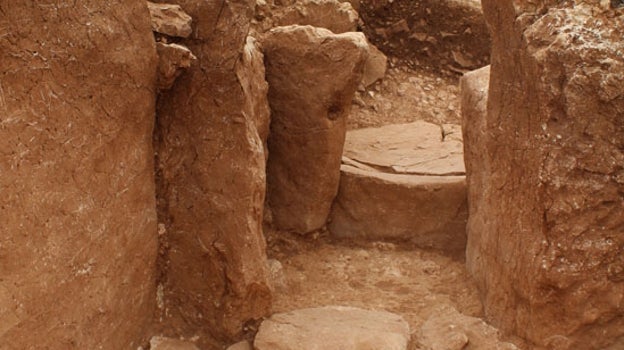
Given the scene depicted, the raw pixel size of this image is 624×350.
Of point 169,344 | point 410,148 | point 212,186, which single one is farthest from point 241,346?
point 410,148

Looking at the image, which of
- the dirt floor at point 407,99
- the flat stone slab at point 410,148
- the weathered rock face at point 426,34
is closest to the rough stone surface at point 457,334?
the flat stone slab at point 410,148

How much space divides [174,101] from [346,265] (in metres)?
1.35

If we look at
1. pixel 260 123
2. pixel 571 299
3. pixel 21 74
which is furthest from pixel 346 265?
pixel 21 74

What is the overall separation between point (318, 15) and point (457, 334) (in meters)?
2.14

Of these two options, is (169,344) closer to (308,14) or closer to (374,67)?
(308,14)

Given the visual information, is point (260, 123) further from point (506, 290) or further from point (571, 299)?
point (571, 299)

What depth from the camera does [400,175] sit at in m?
3.92

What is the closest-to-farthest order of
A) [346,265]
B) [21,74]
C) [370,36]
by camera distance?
[21,74] < [346,265] < [370,36]

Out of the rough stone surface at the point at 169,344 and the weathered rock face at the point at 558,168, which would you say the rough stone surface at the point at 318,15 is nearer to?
the weathered rock face at the point at 558,168

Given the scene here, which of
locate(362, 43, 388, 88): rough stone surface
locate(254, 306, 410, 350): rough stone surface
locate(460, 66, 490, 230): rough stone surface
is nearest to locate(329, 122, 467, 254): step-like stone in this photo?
locate(460, 66, 490, 230): rough stone surface

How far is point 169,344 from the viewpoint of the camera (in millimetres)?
2920

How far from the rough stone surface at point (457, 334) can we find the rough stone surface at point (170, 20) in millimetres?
1462

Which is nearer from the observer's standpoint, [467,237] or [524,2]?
[524,2]

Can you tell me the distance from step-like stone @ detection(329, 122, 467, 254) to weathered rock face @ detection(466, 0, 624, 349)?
35.3 inches
